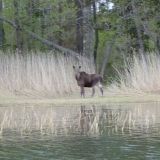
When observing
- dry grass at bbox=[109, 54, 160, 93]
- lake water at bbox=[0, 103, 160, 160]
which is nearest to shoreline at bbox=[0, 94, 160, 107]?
dry grass at bbox=[109, 54, 160, 93]

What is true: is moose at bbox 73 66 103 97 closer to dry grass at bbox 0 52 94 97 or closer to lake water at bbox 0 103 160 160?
dry grass at bbox 0 52 94 97

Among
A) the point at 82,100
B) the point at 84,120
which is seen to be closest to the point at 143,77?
the point at 82,100

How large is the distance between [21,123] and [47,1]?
60.7 ft

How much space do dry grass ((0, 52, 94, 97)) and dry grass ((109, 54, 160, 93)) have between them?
223 centimetres

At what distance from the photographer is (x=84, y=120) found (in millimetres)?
13016

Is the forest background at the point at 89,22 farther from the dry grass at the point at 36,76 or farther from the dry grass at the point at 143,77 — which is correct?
the dry grass at the point at 143,77

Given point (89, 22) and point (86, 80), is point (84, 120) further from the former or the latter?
point (89, 22)

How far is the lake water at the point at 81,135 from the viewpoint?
27.6 feet

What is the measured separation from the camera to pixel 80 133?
1073 cm

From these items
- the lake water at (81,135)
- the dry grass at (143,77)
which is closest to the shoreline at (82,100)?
the dry grass at (143,77)

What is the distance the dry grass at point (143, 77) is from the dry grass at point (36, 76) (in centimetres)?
223

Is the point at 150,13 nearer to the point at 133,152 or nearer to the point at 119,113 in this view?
the point at 119,113

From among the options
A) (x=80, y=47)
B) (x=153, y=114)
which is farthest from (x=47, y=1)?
(x=153, y=114)

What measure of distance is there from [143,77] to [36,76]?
4.12m
